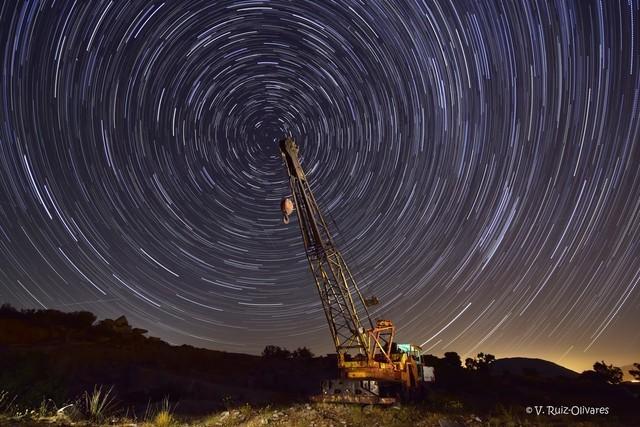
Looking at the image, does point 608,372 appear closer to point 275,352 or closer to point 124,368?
point 275,352

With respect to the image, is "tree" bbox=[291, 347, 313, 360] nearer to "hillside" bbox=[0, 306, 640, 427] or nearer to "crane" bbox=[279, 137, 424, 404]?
"hillside" bbox=[0, 306, 640, 427]

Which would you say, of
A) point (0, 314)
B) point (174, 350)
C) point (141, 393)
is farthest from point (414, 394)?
point (0, 314)

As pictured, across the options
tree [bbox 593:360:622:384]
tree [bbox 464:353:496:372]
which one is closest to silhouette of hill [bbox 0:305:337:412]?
tree [bbox 464:353:496:372]

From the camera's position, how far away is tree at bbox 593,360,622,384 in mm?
57312

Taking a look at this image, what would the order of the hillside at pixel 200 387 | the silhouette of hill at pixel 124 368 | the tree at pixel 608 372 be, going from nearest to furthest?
the hillside at pixel 200 387, the silhouette of hill at pixel 124 368, the tree at pixel 608 372

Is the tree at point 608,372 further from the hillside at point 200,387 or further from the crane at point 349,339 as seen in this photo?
the crane at point 349,339

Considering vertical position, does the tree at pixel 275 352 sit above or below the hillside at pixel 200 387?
above

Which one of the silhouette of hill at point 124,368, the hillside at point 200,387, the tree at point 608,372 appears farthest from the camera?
the tree at point 608,372

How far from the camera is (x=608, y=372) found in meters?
58.9

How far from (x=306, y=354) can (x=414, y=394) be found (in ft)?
127

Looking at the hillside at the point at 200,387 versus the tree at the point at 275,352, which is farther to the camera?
the tree at the point at 275,352

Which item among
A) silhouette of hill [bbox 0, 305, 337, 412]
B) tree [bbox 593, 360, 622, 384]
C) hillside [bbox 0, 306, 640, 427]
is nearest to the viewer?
hillside [bbox 0, 306, 640, 427]

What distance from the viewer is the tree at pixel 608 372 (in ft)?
188

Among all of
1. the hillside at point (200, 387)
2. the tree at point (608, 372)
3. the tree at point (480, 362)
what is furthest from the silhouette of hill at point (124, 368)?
the tree at point (608, 372)
